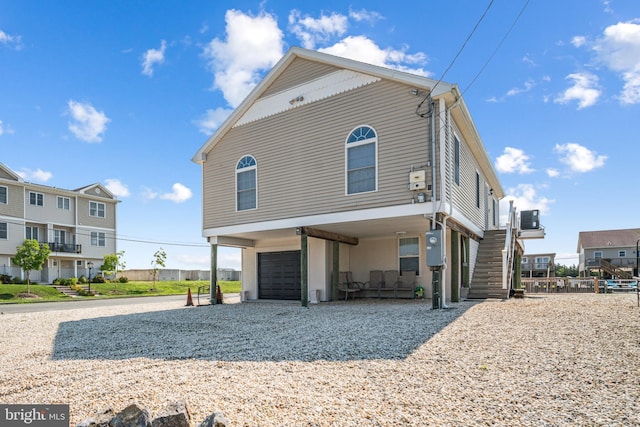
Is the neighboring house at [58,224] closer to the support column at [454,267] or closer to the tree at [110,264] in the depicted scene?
the tree at [110,264]

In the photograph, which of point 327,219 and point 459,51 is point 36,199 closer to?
point 327,219

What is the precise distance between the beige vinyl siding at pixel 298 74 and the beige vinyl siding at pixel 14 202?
2614 cm

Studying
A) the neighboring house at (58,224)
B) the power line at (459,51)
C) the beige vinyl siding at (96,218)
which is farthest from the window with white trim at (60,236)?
the power line at (459,51)

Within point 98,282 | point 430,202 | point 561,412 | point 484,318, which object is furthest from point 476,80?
point 98,282

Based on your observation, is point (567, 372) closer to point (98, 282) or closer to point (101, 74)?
point (101, 74)

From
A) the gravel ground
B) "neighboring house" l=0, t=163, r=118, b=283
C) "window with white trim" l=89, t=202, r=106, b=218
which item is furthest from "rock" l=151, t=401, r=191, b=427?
"window with white trim" l=89, t=202, r=106, b=218

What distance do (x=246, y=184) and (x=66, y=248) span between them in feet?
84.3

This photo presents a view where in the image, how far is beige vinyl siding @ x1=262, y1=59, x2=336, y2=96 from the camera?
12.4 meters

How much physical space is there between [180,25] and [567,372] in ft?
40.4

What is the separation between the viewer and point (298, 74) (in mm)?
13000

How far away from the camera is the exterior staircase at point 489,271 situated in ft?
41.4

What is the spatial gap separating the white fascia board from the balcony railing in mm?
23165

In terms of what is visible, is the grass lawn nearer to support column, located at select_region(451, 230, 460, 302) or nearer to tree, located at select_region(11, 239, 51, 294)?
tree, located at select_region(11, 239, 51, 294)

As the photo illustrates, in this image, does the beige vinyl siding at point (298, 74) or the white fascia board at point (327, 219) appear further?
the beige vinyl siding at point (298, 74)
